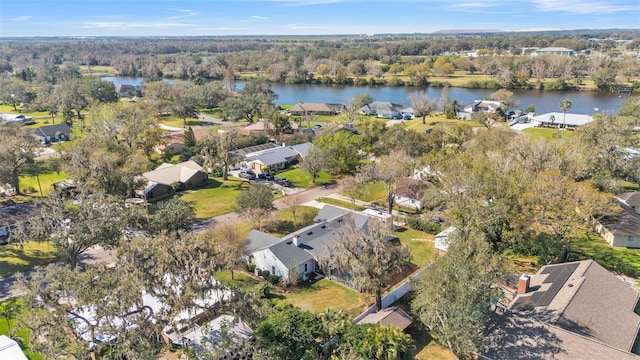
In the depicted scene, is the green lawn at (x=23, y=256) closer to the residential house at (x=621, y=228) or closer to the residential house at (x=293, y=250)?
the residential house at (x=293, y=250)

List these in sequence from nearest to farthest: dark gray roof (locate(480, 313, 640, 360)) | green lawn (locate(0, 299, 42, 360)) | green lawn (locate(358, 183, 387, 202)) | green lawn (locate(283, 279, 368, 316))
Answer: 1. dark gray roof (locate(480, 313, 640, 360))
2. green lawn (locate(0, 299, 42, 360))
3. green lawn (locate(283, 279, 368, 316))
4. green lawn (locate(358, 183, 387, 202))

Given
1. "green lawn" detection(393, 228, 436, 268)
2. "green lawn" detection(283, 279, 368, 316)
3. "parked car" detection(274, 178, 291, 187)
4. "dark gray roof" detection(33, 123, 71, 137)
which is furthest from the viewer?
"dark gray roof" detection(33, 123, 71, 137)

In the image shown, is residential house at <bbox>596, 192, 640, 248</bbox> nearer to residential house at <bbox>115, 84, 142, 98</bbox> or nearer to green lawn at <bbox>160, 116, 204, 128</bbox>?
green lawn at <bbox>160, 116, 204, 128</bbox>

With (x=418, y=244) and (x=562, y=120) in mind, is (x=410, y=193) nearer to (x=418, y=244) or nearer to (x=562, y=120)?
(x=418, y=244)

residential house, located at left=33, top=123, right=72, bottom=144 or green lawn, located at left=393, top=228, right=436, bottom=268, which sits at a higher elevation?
residential house, located at left=33, top=123, right=72, bottom=144

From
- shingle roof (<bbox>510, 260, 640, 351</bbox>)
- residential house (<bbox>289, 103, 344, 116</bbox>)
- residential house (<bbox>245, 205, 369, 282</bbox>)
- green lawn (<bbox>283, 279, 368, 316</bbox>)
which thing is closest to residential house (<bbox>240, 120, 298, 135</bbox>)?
residential house (<bbox>289, 103, 344, 116</bbox>)

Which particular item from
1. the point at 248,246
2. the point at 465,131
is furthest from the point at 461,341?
the point at 465,131

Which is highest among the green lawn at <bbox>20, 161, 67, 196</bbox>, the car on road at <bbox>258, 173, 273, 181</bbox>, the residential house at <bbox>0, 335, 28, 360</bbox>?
→ the car on road at <bbox>258, 173, 273, 181</bbox>

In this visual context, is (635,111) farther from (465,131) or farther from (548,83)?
(548,83)
